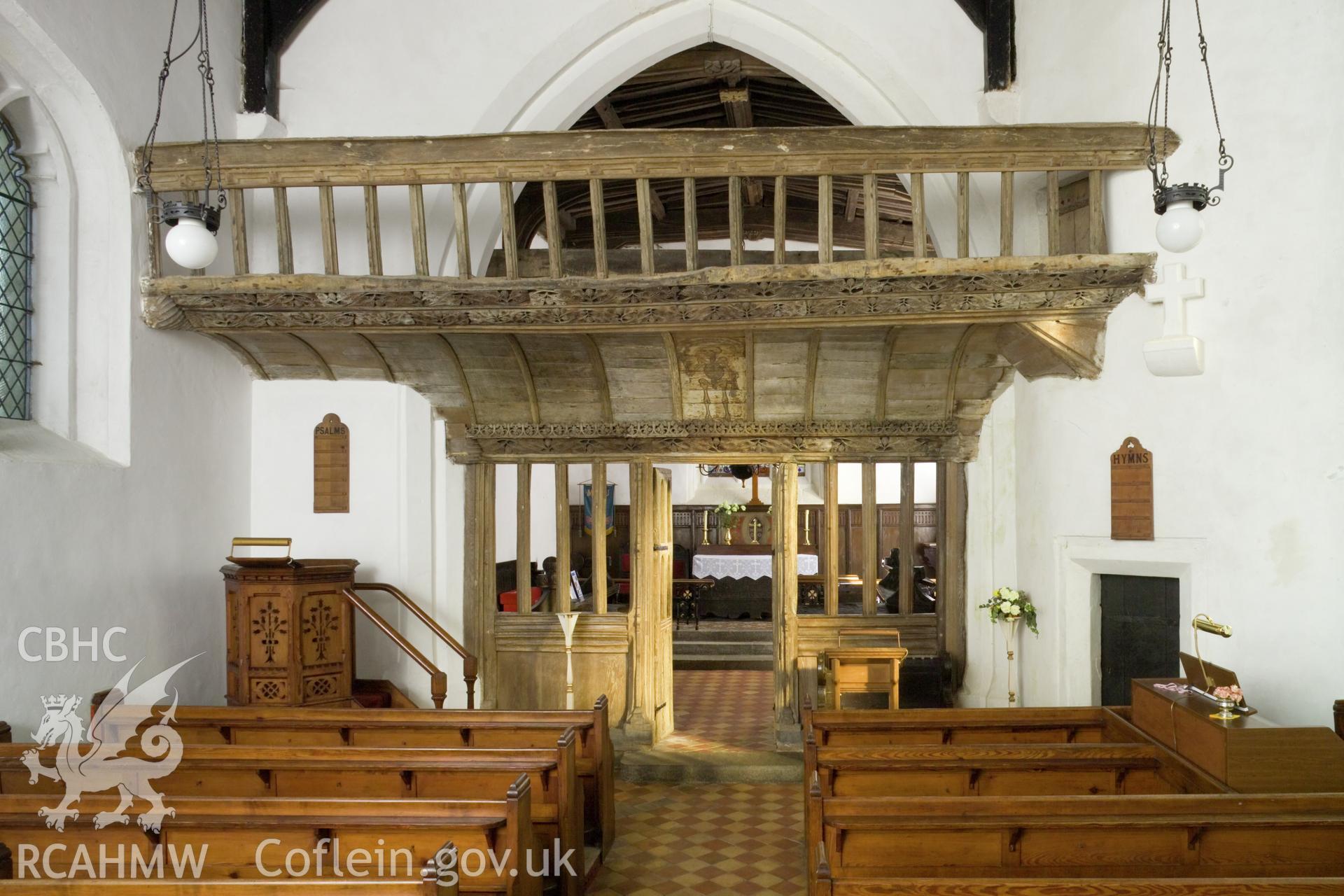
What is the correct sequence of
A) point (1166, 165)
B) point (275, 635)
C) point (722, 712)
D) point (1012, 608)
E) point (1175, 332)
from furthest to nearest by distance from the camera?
point (722, 712) < point (1012, 608) < point (275, 635) < point (1166, 165) < point (1175, 332)

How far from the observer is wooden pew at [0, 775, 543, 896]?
3.31 meters

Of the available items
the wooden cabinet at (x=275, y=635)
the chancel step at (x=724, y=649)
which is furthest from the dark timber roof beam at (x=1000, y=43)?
the chancel step at (x=724, y=649)

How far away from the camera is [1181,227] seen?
14.3ft

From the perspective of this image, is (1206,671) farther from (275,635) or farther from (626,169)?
(275,635)

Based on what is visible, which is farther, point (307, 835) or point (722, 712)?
point (722, 712)

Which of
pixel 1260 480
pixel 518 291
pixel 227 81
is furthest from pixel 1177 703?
pixel 227 81

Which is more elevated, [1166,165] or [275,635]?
[1166,165]

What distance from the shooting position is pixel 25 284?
5598mm

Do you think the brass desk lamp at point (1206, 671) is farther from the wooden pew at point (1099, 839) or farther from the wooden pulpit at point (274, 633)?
the wooden pulpit at point (274, 633)

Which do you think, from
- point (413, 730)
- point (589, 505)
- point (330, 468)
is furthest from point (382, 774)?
point (589, 505)

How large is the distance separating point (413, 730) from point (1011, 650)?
3923 mm

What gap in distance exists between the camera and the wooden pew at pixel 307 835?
3312 millimetres

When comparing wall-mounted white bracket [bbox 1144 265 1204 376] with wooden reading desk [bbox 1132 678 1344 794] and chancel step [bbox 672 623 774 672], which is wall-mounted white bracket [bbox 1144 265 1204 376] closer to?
wooden reading desk [bbox 1132 678 1344 794]

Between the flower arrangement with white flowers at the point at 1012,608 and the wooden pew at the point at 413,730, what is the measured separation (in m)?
2.81
